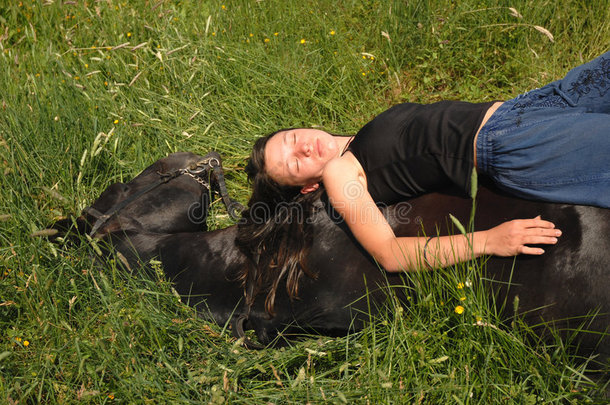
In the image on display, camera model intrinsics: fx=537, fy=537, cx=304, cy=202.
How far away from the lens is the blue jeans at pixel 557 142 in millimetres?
2078

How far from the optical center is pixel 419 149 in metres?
2.45

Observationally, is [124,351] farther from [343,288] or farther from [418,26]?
[418,26]

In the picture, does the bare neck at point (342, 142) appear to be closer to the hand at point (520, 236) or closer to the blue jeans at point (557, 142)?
the blue jeans at point (557, 142)

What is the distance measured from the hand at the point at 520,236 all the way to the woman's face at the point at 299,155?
3.25 ft

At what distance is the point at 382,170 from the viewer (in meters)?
2.52

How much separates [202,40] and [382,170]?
7.69 ft

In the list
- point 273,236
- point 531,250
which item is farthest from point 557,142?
point 273,236

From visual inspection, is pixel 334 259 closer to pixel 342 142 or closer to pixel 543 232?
pixel 342 142

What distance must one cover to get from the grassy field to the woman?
256mm

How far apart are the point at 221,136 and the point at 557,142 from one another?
7.87ft

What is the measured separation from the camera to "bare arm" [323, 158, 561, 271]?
6.73 ft

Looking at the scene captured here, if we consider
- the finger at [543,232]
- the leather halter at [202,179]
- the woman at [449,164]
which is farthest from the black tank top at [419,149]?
the leather halter at [202,179]

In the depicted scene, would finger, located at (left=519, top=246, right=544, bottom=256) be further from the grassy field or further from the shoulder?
the shoulder

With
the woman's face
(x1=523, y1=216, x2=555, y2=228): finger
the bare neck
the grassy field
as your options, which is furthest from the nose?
(x1=523, y1=216, x2=555, y2=228): finger
